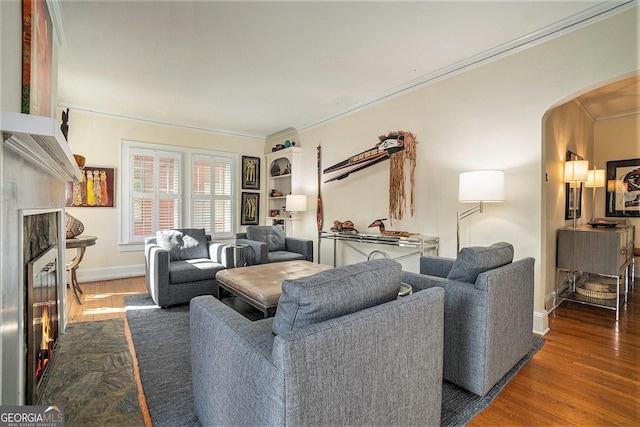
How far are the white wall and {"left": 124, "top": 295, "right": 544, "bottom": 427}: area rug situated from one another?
106cm

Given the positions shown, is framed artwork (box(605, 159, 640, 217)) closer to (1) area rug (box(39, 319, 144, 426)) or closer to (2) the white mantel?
(1) area rug (box(39, 319, 144, 426))

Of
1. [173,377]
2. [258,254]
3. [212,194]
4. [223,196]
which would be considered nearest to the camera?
[173,377]

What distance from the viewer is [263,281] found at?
267cm

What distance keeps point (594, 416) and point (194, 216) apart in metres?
5.52

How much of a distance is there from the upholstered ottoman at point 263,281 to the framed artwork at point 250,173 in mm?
3178

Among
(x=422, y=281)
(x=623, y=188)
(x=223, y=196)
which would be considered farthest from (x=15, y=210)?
(x=623, y=188)

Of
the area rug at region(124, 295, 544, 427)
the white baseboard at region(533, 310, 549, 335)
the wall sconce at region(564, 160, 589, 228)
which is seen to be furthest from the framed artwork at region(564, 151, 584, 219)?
the area rug at region(124, 295, 544, 427)

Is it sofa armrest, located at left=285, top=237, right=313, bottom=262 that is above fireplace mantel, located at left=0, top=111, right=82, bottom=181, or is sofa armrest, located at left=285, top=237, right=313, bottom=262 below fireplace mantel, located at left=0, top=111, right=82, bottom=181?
below

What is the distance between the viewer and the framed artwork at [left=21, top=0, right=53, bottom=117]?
4.57 ft

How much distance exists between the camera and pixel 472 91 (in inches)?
123

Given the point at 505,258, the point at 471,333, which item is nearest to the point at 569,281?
the point at 505,258

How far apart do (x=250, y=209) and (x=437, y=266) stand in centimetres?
431

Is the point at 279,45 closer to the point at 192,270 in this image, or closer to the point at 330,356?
the point at 192,270

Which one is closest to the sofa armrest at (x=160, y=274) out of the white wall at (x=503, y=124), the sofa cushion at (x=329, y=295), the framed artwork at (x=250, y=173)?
the sofa cushion at (x=329, y=295)
